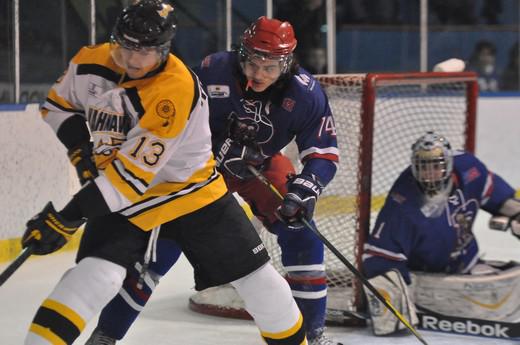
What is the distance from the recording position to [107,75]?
2.27 metres

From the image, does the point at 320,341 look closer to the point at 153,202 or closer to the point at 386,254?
the point at 386,254

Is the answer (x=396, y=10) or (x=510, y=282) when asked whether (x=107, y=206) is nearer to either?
(x=510, y=282)

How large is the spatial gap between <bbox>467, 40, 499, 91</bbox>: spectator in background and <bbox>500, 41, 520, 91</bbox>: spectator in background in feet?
0.17

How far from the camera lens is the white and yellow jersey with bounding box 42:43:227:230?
7.22ft

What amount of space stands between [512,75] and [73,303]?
530 cm

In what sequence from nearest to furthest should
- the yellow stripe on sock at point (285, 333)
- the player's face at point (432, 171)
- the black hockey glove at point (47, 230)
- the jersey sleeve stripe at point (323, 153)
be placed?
the black hockey glove at point (47, 230) → the yellow stripe on sock at point (285, 333) → the jersey sleeve stripe at point (323, 153) → the player's face at point (432, 171)

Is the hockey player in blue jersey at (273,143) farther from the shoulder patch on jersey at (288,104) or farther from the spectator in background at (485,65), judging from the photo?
the spectator in background at (485,65)

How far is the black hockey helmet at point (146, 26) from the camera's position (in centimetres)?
218

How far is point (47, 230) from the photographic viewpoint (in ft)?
7.07

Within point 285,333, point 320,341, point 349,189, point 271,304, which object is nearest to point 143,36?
point 271,304

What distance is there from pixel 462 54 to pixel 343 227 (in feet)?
11.9

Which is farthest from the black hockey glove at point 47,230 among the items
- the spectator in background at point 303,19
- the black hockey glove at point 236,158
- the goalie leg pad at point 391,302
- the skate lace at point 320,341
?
the spectator in background at point 303,19

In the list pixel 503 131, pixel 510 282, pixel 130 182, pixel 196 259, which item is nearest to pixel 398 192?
pixel 510 282

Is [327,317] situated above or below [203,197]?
below
